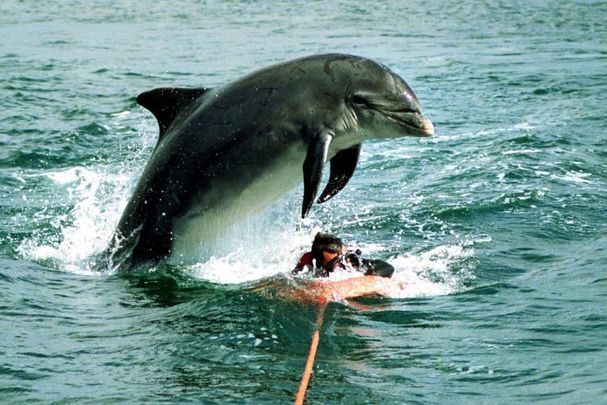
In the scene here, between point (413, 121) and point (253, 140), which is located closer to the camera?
point (413, 121)

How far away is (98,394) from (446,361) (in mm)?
2888

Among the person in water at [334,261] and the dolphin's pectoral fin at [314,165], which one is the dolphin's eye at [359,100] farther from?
the person in water at [334,261]

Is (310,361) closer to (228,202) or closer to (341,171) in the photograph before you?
(341,171)

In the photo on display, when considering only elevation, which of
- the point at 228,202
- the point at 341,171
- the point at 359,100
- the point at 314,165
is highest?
the point at 359,100

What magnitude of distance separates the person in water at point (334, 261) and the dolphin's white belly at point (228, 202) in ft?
2.34

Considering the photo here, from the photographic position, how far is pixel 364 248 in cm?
1448

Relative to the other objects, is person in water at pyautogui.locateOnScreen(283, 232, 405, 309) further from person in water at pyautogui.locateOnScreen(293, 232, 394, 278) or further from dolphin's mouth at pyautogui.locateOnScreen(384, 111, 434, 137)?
dolphin's mouth at pyautogui.locateOnScreen(384, 111, 434, 137)

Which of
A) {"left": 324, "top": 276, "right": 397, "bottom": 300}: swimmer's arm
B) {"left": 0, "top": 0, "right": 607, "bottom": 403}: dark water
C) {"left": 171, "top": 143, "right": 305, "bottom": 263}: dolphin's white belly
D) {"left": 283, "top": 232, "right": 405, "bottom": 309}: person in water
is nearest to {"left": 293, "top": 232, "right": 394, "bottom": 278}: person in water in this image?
{"left": 283, "top": 232, "right": 405, "bottom": 309}: person in water

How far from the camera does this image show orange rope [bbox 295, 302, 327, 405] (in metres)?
8.12

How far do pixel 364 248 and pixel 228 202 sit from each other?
9.78 feet

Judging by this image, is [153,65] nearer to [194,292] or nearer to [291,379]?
[194,292]

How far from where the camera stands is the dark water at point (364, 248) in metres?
8.95

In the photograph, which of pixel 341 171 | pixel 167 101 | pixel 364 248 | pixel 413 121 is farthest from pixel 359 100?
pixel 364 248

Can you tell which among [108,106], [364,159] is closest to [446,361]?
[364,159]
